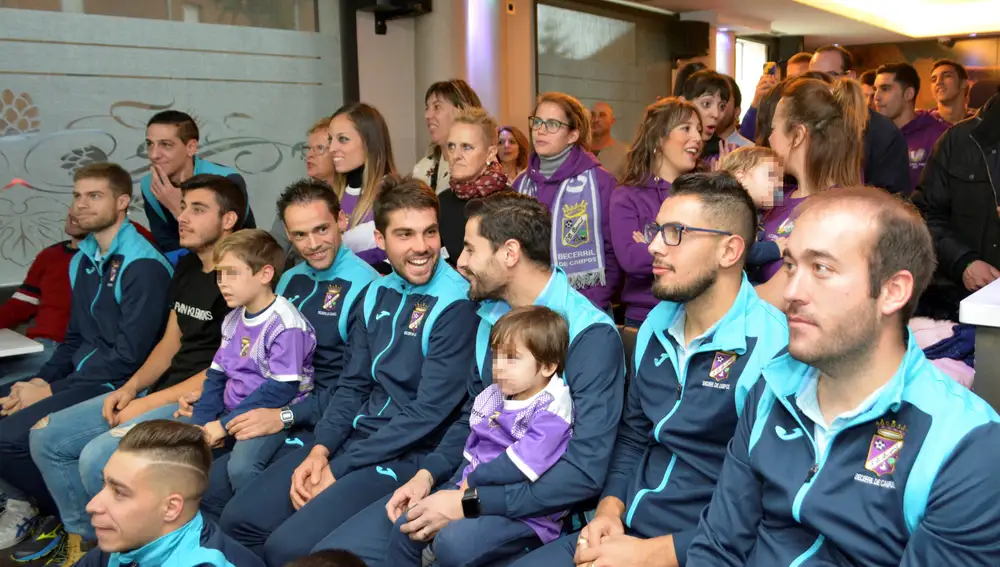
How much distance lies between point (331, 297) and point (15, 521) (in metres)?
1.69

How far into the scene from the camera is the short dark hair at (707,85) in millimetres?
3709

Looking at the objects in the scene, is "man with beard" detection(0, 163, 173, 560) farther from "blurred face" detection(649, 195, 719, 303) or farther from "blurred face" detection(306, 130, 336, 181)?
"blurred face" detection(649, 195, 719, 303)

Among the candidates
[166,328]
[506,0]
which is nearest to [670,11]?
[506,0]

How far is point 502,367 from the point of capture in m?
2.09

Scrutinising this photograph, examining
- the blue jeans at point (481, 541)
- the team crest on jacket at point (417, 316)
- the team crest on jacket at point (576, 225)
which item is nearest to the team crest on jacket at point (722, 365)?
the blue jeans at point (481, 541)

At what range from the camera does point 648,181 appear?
Answer: 3061mm

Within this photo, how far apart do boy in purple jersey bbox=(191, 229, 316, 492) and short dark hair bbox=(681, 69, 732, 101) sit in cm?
191

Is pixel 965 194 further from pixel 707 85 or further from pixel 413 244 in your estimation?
pixel 413 244

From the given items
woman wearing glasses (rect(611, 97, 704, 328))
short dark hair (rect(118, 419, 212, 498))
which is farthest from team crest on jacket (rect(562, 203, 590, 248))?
short dark hair (rect(118, 419, 212, 498))

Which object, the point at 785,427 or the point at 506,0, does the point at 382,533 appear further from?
the point at 506,0

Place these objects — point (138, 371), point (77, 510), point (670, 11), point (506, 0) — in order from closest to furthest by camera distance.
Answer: point (77, 510), point (138, 371), point (506, 0), point (670, 11)

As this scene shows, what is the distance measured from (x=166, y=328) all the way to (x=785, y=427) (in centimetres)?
268

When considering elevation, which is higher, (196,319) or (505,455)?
(196,319)

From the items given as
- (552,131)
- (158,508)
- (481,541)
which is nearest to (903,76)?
(552,131)
